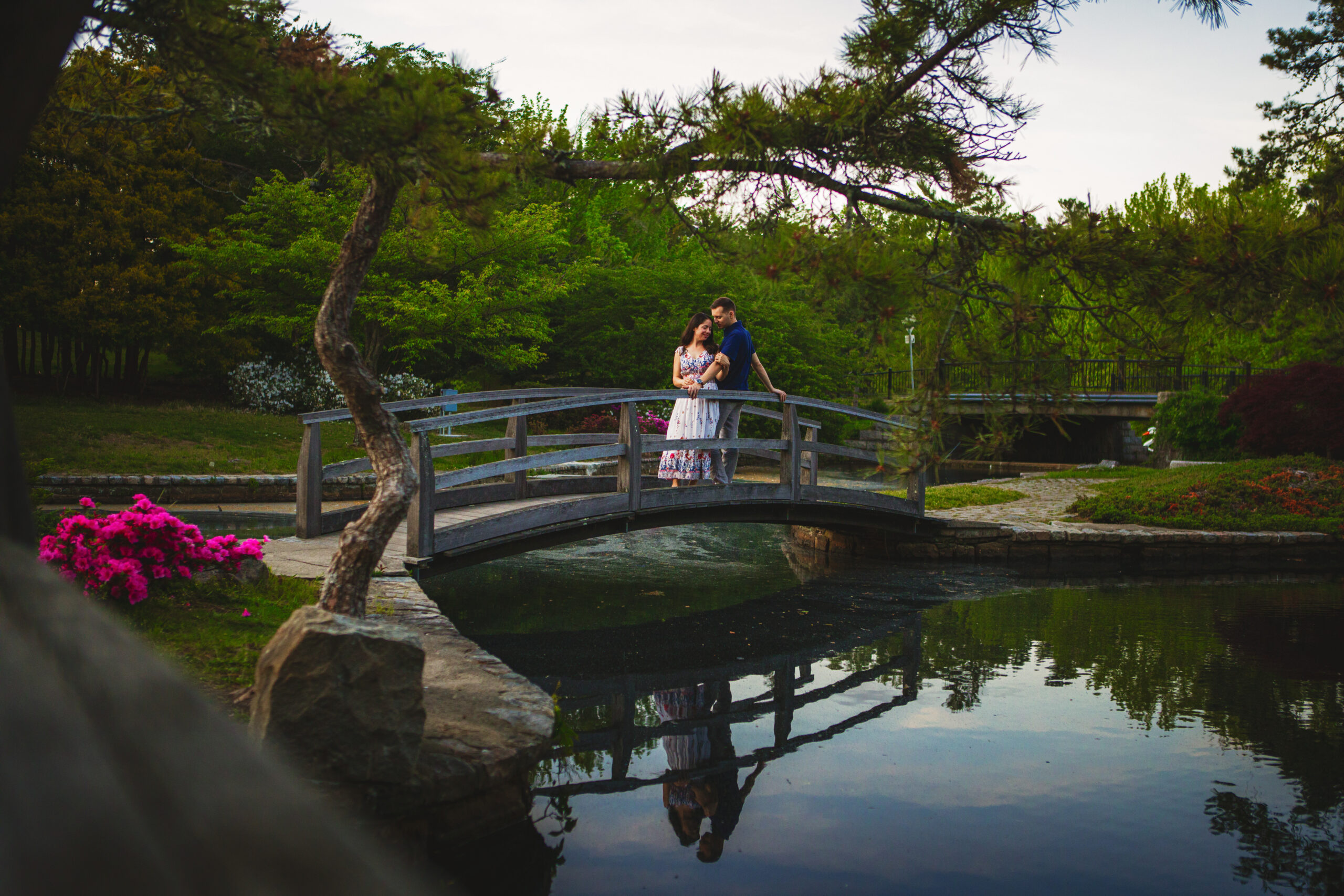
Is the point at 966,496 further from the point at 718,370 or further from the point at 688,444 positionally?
the point at 688,444

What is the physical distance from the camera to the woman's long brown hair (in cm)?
971

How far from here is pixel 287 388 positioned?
1992 cm

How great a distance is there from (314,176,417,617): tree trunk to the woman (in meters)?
5.11

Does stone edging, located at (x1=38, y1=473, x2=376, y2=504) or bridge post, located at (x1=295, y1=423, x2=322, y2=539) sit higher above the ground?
bridge post, located at (x1=295, y1=423, x2=322, y2=539)

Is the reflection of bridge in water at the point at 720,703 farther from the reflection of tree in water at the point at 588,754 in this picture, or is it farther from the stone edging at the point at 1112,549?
the stone edging at the point at 1112,549

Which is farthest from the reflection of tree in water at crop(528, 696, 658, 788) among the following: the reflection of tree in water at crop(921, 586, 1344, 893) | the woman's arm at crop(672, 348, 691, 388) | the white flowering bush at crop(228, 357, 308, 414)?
the white flowering bush at crop(228, 357, 308, 414)

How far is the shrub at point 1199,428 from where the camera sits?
18359 millimetres

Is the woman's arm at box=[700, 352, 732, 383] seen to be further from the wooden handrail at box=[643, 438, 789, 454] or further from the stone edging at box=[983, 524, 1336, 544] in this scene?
the stone edging at box=[983, 524, 1336, 544]

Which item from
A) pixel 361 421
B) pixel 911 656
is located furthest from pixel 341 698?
pixel 911 656

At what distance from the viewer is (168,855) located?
0.48 metres

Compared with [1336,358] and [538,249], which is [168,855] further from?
[538,249]

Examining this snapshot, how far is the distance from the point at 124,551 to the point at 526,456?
408 cm

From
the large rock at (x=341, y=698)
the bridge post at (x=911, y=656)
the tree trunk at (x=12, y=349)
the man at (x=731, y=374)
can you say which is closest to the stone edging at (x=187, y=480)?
the man at (x=731, y=374)

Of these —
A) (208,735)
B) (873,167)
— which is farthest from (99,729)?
(873,167)
